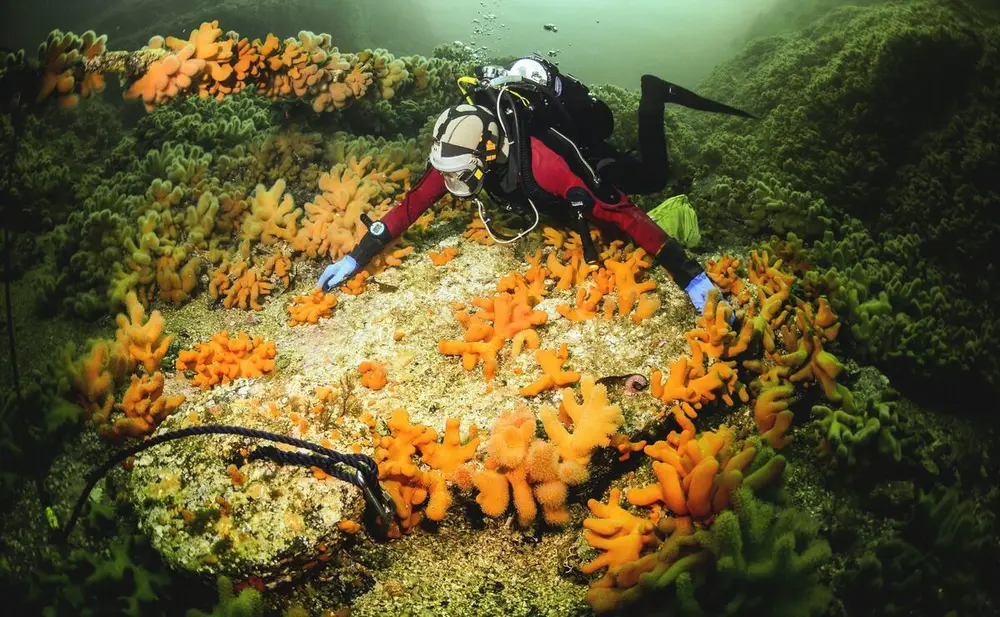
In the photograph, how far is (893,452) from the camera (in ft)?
11.6

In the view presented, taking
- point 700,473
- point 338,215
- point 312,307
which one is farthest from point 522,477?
point 338,215

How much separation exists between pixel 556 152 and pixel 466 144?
2.71ft

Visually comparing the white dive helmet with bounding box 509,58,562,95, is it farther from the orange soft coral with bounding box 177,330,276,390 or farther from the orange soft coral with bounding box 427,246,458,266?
the orange soft coral with bounding box 177,330,276,390

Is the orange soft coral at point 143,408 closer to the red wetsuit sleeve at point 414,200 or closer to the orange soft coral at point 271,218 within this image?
the orange soft coral at point 271,218

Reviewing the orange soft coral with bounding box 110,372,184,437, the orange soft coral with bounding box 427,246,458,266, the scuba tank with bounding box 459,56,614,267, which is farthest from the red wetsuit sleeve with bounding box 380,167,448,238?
the orange soft coral with bounding box 110,372,184,437

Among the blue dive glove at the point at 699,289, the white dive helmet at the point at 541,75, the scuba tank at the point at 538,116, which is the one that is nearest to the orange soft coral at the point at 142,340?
the scuba tank at the point at 538,116

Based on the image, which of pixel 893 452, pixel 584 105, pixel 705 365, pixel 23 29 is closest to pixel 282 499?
pixel 705 365

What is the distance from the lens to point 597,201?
410 cm

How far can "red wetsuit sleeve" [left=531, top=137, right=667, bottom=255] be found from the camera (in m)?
3.99

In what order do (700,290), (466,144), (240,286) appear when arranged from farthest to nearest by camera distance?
(240,286) < (700,290) < (466,144)

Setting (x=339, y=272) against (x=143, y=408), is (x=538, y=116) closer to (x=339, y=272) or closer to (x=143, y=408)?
(x=339, y=272)

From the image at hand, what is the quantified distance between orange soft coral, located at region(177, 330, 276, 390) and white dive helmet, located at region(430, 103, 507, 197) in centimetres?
205

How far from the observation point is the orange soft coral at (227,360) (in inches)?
147

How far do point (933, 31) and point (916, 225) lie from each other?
277 centimetres
